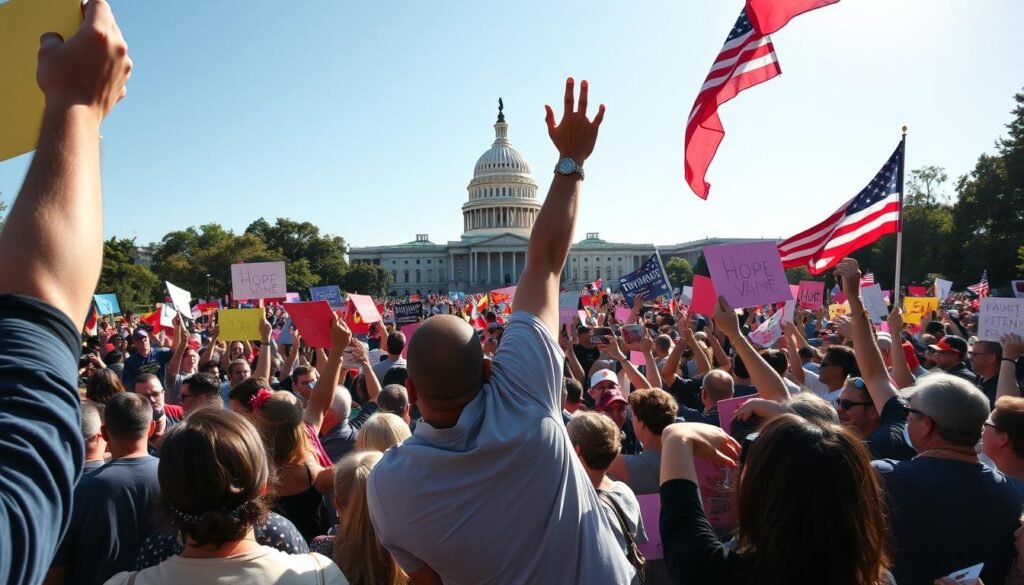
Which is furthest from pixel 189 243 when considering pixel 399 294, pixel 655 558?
pixel 655 558

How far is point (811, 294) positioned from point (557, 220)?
12.0 meters

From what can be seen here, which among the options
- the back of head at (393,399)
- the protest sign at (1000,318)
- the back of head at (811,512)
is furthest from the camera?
the protest sign at (1000,318)

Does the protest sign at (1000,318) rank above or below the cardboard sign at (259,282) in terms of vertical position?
below

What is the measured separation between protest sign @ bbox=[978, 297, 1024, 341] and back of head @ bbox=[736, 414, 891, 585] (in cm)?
585

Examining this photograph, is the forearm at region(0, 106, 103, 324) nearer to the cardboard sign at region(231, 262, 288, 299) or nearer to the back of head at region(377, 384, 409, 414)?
the back of head at region(377, 384, 409, 414)

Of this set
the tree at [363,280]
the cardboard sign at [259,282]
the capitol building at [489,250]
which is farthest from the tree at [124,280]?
the capitol building at [489,250]

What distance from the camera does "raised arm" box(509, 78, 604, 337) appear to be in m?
2.18

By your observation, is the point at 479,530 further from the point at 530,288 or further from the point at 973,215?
the point at 973,215

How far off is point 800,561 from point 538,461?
0.69m

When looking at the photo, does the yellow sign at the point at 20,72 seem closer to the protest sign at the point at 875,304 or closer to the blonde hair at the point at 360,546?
the blonde hair at the point at 360,546

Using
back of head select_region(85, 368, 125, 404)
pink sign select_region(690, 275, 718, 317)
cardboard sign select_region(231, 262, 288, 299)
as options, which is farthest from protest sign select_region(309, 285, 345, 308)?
back of head select_region(85, 368, 125, 404)

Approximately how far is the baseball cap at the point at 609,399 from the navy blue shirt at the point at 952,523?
273cm

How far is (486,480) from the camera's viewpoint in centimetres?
192

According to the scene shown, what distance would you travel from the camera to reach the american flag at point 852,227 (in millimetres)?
8758
